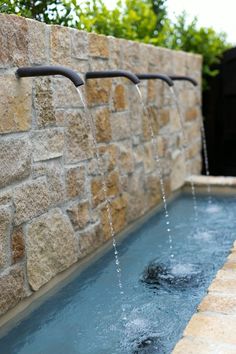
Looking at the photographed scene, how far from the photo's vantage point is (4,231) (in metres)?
2.17

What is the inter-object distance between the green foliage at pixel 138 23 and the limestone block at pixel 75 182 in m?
1.05

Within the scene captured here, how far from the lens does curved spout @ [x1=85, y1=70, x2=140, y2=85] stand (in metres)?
2.77

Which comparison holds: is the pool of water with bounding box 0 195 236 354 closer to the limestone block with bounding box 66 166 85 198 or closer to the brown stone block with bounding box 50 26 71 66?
the limestone block with bounding box 66 166 85 198

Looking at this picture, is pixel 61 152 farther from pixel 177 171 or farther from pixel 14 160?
pixel 177 171

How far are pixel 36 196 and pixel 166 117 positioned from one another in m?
2.31

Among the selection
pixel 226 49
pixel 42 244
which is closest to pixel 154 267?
pixel 42 244

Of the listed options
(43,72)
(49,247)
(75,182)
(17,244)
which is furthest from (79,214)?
(43,72)

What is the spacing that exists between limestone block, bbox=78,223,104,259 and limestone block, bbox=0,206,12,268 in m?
0.74

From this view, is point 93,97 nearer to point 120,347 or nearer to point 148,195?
point 148,195

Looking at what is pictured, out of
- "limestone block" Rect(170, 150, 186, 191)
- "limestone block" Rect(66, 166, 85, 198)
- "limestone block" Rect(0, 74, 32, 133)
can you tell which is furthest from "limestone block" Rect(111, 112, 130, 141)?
"limestone block" Rect(170, 150, 186, 191)

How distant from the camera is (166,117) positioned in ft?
14.6

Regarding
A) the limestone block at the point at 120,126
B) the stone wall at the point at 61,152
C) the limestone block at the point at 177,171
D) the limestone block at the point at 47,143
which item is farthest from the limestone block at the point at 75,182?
the limestone block at the point at 177,171

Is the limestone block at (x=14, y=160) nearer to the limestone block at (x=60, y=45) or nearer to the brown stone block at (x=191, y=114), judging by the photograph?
the limestone block at (x=60, y=45)

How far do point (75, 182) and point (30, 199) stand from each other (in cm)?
51
